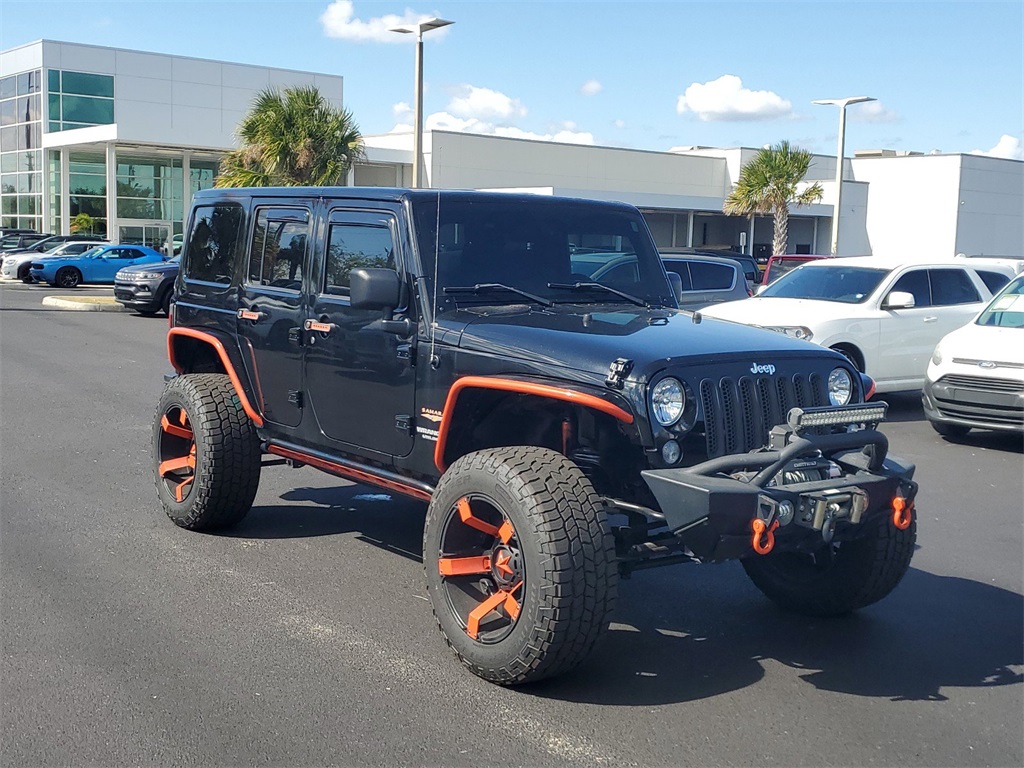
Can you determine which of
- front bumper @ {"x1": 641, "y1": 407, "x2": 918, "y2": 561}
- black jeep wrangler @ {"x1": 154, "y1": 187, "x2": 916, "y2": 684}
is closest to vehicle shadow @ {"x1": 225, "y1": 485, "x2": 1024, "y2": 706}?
black jeep wrangler @ {"x1": 154, "y1": 187, "x2": 916, "y2": 684}

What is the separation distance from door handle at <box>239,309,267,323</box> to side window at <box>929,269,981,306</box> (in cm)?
913

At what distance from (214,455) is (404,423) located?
1536 mm

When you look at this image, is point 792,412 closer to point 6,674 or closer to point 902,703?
point 902,703

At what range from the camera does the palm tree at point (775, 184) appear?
40.2 m

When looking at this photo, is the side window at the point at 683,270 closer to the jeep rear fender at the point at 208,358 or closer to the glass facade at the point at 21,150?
the jeep rear fender at the point at 208,358

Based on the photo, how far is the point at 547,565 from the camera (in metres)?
4.14

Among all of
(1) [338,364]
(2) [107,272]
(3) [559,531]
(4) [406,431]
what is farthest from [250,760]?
(2) [107,272]

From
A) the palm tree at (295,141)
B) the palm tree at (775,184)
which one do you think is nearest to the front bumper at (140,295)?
the palm tree at (295,141)

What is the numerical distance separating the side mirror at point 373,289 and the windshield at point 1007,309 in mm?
7818

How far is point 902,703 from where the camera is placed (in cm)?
441

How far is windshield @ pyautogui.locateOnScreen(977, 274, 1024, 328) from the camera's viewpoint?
10758 millimetres

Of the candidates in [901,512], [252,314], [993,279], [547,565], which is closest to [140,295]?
[993,279]

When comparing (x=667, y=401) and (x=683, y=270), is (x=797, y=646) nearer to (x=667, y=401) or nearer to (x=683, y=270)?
(x=667, y=401)

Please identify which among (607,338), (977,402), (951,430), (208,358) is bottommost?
(951,430)
